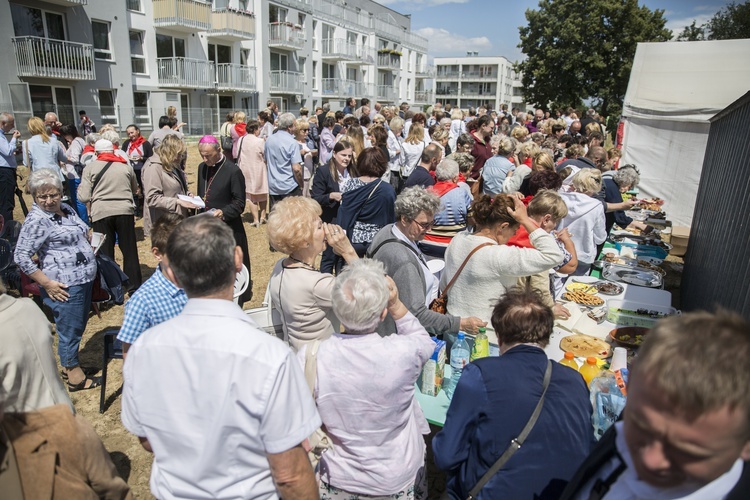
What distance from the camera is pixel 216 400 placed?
1531 mm

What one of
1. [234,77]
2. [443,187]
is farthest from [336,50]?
[443,187]

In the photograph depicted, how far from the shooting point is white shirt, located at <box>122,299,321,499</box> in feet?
4.99

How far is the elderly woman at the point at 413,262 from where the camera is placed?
3.02m

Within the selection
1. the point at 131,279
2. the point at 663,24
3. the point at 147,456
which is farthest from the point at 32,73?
the point at 663,24

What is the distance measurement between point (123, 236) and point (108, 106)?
1937 cm

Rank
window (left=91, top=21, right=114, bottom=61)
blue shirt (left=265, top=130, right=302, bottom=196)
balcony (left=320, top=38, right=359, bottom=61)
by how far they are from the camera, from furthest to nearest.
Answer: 1. balcony (left=320, top=38, right=359, bottom=61)
2. window (left=91, top=21, right=114, bottom=61)
3. blue shirt (left=265, top=130, right=302, bottom=196)

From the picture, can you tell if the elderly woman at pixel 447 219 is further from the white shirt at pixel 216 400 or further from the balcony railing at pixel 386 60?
the balcony railing at pixel 386 60

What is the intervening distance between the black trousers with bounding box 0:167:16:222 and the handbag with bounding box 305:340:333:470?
766 centimetres

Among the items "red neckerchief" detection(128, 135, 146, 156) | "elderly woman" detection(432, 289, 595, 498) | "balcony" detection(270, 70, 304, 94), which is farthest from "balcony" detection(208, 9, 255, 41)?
"elderly woman" detection(432, 289, 595, 498)

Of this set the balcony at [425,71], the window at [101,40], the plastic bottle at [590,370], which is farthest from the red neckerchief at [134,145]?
the balcony at [425,71]

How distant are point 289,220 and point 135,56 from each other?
2467 centimetres

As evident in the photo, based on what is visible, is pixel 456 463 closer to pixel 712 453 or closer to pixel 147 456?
pixel 712 453

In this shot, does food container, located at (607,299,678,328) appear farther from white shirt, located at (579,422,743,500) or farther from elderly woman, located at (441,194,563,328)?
white shirt, located at (579,422,743,500)

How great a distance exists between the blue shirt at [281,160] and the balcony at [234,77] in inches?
833
